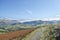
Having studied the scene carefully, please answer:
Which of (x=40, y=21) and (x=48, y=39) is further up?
(x=40, y=21)

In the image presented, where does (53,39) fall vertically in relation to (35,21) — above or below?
below

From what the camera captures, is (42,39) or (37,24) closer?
(42,39)

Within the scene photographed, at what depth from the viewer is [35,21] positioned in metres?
25.6

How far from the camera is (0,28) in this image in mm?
18672

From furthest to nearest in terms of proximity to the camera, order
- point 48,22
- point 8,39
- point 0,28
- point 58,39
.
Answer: point 48,22, point 0,28, point 8,39, point 58,39

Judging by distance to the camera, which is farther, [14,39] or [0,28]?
[0,28]

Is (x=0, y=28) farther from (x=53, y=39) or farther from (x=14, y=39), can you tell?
(x=53, y=39)

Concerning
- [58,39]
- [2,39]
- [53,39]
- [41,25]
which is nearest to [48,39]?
[53,39]

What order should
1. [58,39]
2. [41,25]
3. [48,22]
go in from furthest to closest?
[41,25] → [48,22] → [58,39]

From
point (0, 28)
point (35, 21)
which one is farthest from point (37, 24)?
point (0, 28)

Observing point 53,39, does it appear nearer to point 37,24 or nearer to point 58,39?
point 58,39

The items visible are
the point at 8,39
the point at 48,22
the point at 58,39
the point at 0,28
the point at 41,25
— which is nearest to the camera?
the point at 58,39

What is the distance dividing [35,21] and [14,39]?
14220 mm

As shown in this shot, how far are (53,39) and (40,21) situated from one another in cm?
1502
